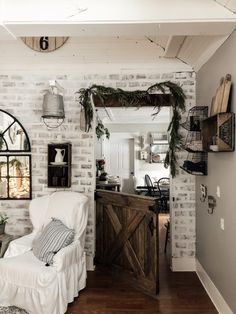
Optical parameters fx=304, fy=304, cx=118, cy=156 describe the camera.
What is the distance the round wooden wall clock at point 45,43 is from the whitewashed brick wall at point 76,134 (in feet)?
1.32

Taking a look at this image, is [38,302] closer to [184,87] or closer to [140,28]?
[140,28]

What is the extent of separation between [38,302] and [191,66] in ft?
10.3

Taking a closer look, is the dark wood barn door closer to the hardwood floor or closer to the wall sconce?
the hardwood floor

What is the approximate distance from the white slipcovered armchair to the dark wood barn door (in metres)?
0.47

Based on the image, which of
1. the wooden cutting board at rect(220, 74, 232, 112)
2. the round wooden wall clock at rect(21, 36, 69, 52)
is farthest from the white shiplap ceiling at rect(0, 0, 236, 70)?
the round wooden wall clock at rect(21, 36, 69, 52)

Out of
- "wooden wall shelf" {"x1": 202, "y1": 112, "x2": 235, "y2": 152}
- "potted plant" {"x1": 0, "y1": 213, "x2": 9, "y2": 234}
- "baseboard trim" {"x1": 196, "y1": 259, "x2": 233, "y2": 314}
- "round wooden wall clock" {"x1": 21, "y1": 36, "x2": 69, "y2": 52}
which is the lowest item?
"baseboard trim" {"x1": 196, "y1": 259, "x2": 233, "y2": 314}

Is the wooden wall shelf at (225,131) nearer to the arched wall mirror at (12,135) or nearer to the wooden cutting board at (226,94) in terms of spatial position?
the wooden cutting board at (226,94)

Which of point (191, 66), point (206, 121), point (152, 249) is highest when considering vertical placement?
point (191, 66)

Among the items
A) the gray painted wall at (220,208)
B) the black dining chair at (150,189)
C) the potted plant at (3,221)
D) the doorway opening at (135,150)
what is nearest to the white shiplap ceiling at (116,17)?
the gray painted wall at (220,208)

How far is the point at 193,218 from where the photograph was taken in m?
3.94

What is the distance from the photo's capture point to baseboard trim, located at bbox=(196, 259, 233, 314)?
8.98ft

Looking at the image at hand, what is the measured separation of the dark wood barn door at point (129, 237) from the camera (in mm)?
3279

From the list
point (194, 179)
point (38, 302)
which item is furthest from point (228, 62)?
point (38, 302)

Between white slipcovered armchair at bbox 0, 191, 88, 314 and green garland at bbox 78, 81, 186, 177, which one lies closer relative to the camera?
white slipcovered armchair at bbox 0, 191, 88, 314
